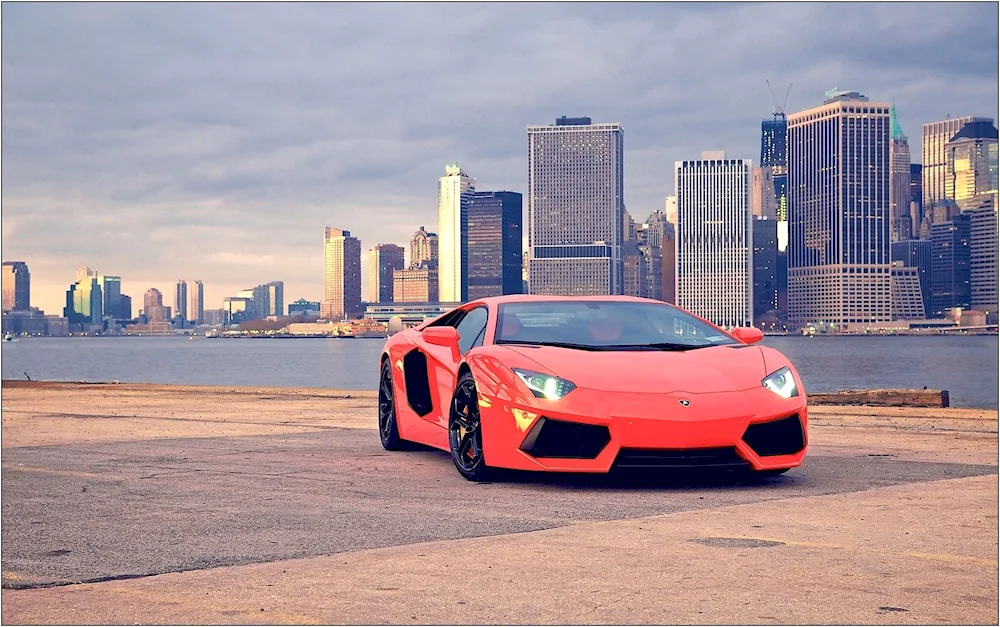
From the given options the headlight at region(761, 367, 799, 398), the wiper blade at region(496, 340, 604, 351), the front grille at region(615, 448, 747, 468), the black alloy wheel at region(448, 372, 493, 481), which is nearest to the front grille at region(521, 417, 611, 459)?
the front grille at region(615, 448, 747, 468)

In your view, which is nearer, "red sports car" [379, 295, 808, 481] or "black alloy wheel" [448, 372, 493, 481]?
"red sports car" [379, 295, 808, 481]

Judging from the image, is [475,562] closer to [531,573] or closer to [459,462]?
[531,573]

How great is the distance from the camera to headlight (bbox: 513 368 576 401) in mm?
8328

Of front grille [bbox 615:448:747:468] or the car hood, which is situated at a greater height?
the car hood

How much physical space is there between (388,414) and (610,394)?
3428 millimetres

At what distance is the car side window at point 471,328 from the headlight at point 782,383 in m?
2.10

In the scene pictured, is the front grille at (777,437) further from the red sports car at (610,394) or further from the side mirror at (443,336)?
the side mirror at (443,336)

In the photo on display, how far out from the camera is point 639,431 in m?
8.16

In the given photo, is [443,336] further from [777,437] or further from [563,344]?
[777,437]

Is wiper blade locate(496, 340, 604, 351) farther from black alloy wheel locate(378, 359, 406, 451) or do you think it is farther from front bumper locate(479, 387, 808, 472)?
black alloy wheel locate(378, 359, 406, 451)

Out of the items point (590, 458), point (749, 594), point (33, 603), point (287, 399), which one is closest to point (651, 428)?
point (590, 458)

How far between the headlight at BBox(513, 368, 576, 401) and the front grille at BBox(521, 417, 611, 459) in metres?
0.15

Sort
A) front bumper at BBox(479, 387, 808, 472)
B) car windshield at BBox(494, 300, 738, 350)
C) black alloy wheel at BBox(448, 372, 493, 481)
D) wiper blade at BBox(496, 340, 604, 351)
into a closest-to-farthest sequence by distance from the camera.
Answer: front bumper at BBox(479, 387, 808, 472) < black alloy wheel at BBox(448, 372, 493, 481) < wiper blade at BBox(496, 340, 604, 351) < car windshield at BBox(494, 300, 738, 350)

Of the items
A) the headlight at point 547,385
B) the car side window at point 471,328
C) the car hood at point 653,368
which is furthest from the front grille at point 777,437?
the car side window at point 471,328
